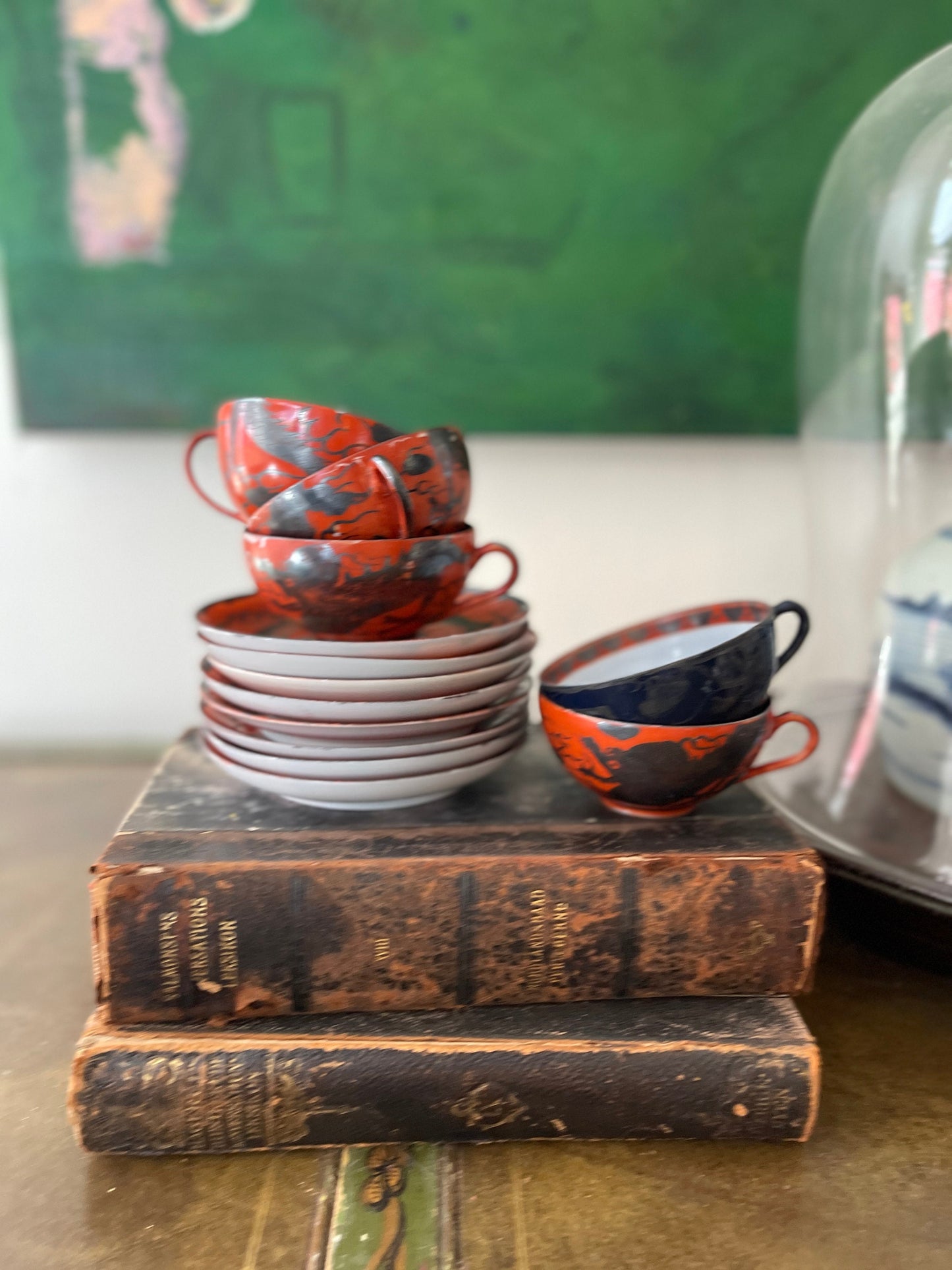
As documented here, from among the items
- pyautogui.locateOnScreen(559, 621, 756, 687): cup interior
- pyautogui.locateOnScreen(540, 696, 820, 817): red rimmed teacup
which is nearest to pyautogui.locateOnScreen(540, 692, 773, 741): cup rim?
pyautogui.locateOnScreen(540, 696, 820, 817): red rimmed teacup

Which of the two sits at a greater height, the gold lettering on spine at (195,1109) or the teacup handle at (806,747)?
the teacup handle at (806,747)

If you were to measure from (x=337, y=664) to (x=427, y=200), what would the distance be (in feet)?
1.73

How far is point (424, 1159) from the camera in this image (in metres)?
0.44

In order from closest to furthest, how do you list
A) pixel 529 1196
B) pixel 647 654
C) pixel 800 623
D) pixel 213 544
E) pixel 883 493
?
pixel 529 1196 < pixel 800 623 < pixel 647 654 < pixel 883 493 < pixel 213 544

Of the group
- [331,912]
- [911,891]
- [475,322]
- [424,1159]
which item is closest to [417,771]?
[331,912]

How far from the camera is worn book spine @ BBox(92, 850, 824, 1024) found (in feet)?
1.50

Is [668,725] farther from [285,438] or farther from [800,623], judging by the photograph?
[285,438]

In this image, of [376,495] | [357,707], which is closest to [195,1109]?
[357,707]

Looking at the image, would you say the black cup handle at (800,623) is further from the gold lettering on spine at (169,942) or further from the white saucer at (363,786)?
the gold lettering on spine at (169,942)

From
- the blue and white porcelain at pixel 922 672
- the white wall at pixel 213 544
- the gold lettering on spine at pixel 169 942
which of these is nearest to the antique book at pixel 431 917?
the gold lettering on spine at pixel 169 942

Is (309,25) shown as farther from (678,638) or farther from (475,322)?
(678,638)

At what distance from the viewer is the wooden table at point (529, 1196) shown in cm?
38

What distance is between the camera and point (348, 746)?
50 centimetres

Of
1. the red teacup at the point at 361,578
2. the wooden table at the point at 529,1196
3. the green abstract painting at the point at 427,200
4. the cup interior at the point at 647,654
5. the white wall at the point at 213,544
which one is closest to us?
the wooden table at the point at 529,1196
